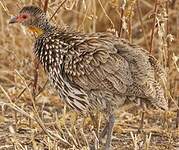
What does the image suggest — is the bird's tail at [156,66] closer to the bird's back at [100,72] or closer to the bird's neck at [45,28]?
the bird's back at [100,72]

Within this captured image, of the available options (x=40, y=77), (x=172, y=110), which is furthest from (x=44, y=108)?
(x=172, y=110)

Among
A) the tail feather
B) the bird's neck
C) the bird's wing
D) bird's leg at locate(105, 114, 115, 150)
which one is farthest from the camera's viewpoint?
the bird's neck

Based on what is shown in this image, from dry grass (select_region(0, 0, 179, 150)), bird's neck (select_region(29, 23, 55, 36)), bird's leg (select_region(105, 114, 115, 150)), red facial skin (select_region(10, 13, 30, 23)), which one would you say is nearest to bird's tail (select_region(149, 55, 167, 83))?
dry grass (select_region(0, 0, 179, 150))

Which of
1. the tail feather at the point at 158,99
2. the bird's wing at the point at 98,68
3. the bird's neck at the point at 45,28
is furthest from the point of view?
the bird's neck at the point at 45,28

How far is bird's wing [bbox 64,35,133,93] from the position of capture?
4.81 m

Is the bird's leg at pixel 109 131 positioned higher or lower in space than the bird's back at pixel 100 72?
lower

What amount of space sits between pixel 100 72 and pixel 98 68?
4 cm

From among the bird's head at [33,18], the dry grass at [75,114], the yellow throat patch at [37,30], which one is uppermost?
the bird's head at [33,18]

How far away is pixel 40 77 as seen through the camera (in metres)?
7.08

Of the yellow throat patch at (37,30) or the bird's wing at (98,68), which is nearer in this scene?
the bird's wing at (98,68)

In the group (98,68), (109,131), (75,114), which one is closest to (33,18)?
(98,68)

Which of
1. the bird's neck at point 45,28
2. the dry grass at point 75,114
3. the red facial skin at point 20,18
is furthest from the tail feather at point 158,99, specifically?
the red facial skin at point 20,18

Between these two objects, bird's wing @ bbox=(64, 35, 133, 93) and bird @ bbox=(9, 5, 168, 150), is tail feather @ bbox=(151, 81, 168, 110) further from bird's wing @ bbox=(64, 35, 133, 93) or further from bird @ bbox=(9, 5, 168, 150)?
bird's wing @ bbox=(64, 35, 133, 93)

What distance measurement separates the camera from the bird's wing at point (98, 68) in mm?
Result: 4812
